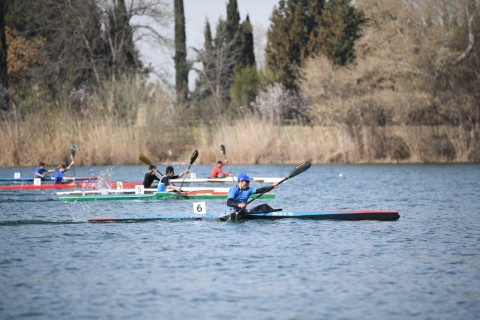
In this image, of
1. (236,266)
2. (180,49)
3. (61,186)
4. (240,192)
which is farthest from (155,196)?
(180,49)

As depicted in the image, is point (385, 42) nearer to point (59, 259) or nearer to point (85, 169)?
point (85, 169)

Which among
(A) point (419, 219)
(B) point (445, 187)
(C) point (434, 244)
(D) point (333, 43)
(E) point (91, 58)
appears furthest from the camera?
(D) point (333, 43)

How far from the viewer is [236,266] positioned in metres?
15.1

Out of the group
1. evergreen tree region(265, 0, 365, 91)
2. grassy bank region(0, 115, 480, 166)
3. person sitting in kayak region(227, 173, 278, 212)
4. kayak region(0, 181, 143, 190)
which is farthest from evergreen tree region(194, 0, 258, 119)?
person sitting in kayak region(227, 173, 278, 212)

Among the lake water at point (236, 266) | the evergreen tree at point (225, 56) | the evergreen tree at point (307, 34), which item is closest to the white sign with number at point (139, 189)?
the lake water at point (236, 266)

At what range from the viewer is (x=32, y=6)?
62.2 meters

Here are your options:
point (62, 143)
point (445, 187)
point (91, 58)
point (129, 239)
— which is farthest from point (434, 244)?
point (91, 58)

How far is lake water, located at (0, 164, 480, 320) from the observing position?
473 inches

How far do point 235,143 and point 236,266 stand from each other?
97.0 feet

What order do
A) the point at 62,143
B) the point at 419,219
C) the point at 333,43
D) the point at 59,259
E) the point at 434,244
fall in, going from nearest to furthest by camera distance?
the point at 59,259, the point at 434,244, the point at 419,219, the point at 62,143, the point at 333,43

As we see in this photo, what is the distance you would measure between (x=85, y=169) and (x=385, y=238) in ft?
88.9

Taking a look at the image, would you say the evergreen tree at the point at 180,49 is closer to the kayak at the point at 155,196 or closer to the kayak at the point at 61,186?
the kayak at the point at 61,186

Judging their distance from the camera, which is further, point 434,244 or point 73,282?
point 434,244

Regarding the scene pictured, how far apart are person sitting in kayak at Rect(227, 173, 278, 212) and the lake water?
1.76ft
